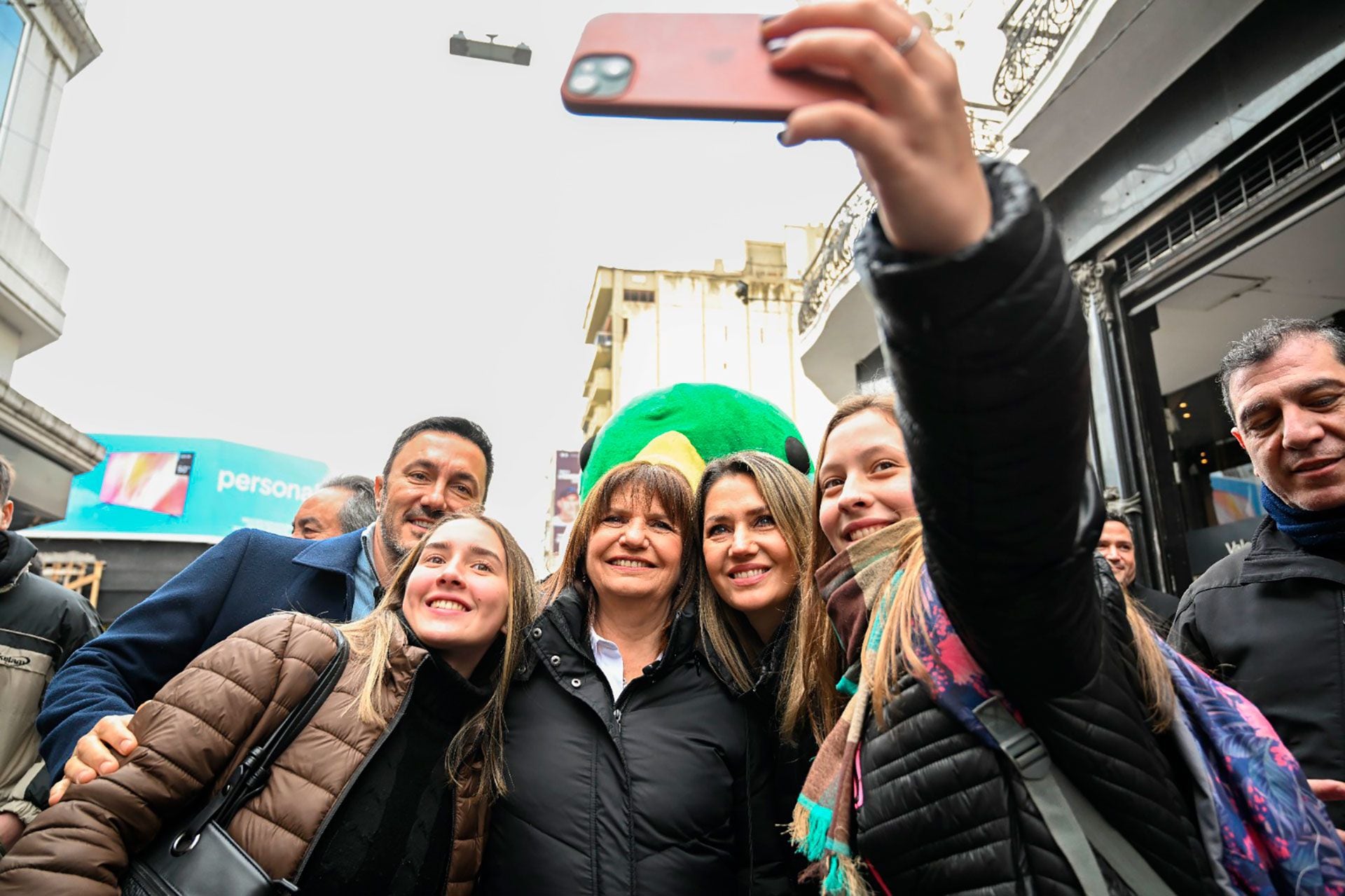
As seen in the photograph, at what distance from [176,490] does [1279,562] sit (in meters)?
35.7

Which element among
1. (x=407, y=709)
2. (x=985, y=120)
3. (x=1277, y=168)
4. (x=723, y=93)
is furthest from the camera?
(x=985, y=120)

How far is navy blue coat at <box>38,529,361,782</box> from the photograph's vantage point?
2311mm

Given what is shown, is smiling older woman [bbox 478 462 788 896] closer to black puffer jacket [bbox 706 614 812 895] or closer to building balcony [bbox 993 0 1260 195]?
black puffer jacket [bbox 706 614 812 895]

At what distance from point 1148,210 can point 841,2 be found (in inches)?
265

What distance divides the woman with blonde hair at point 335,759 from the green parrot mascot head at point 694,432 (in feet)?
5.00

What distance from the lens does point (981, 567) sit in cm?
98

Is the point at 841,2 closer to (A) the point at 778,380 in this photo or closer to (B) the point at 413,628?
(B) the point at 413,628

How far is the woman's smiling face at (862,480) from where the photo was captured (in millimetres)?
2062

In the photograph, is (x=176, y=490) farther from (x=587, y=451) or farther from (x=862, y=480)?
(x=862, y=480)

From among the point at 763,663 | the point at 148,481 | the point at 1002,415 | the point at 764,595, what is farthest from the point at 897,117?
the point at 148,481

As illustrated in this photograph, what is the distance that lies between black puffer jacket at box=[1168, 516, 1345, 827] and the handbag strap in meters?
2.59

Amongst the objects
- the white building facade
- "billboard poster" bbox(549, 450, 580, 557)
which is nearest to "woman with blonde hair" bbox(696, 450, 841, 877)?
the white building facade

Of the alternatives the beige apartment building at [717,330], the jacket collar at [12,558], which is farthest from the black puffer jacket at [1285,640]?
the beige apartment building at [717,330]

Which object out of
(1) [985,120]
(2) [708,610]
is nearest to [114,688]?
(2) [708,610]
